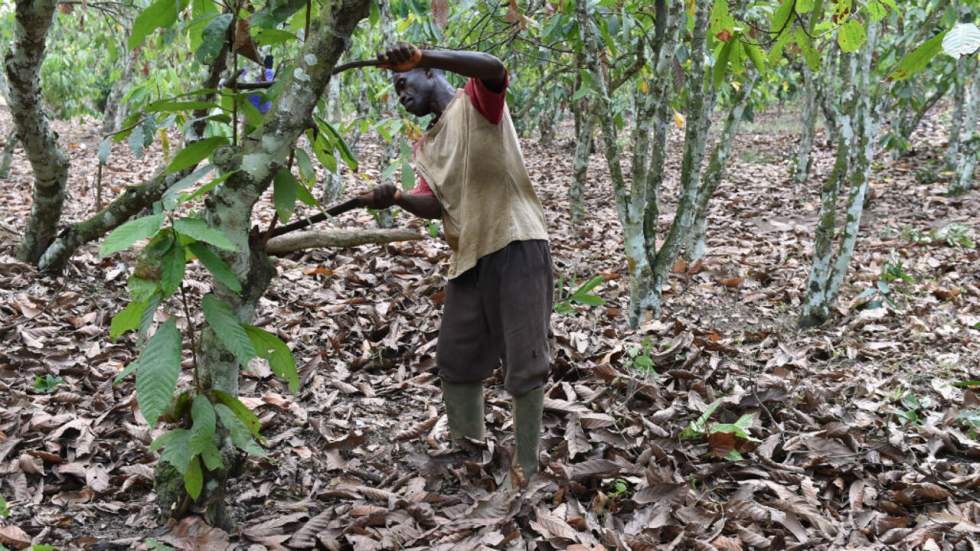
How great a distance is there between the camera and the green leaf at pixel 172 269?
1782 millimetres

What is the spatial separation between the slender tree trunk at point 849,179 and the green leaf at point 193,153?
350 cm

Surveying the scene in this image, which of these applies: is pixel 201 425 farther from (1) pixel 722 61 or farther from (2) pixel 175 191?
(1) pixel 722 61

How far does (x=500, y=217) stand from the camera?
2703 millimetres

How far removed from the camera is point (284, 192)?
7.06ft

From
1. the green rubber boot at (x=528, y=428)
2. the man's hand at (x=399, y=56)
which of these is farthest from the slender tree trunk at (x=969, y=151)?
the man's hand at (x=399, y=56)

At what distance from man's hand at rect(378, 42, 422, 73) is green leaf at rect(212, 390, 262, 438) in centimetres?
96

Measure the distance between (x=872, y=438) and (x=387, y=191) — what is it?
2.19 meters

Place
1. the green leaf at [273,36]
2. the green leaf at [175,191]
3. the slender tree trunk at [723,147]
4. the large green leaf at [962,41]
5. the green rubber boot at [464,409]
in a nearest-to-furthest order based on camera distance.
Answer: the large green leaf at [962,41] < the green leaf at [175,191] < the green leaf at [273,36] < the green rubber boot at [464,409] < the slender tree trunk at [723,147]

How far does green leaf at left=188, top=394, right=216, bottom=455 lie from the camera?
199 centimetres

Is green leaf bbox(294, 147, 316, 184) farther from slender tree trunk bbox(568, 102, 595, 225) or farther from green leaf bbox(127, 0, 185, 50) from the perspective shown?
slender tree trunk bbox(568, 102, 595, 225)

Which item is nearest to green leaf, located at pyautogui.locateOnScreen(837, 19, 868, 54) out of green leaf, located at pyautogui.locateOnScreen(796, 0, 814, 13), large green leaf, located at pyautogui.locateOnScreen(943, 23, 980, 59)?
green leaf, located at pyautogui.locateOnScreen(796, 0, 814, 13)

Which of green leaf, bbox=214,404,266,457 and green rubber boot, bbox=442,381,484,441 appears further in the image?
green rubber boot, bbox=442,381,484,441

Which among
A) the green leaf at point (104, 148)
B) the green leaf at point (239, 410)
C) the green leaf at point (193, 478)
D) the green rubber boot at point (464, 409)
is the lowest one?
the green rubber boot at point (464, 409)

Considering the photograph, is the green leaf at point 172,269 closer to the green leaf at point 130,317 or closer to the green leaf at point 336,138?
the green leaf at point 130,317
